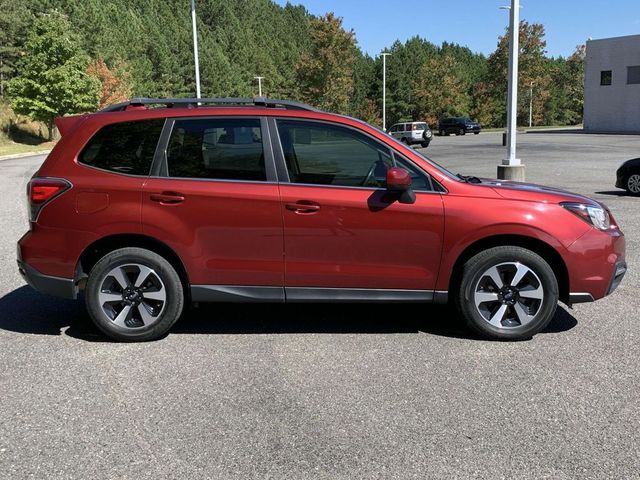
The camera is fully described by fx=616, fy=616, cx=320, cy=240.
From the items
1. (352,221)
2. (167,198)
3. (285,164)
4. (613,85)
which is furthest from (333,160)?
(613,85)

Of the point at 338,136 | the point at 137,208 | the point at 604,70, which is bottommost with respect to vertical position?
the point at 137,208

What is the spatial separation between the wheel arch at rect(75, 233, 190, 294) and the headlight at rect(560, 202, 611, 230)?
3022mm

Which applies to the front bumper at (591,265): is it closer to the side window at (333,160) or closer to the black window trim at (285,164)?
the black window trim at (285,164)

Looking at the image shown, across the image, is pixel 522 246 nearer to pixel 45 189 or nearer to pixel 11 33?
pixel 45 189

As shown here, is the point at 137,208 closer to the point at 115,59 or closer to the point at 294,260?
the point at 294,260

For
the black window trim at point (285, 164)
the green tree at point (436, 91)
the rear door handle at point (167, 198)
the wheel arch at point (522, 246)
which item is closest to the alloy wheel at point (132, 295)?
the rear door handle at point (167, 198)

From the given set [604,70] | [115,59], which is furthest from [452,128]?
[115,59]

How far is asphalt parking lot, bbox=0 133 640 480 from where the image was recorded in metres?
3.09

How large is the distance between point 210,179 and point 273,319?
4.76 ft

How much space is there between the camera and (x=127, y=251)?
4738mm

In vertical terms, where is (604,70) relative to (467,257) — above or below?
above

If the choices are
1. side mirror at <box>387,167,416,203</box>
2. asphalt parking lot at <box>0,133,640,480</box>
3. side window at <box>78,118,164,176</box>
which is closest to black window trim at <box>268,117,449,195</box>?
side mirror at <box>387,167,416,203</box>

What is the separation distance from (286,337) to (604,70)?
59873 mm

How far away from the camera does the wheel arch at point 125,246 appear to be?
15.7ft
